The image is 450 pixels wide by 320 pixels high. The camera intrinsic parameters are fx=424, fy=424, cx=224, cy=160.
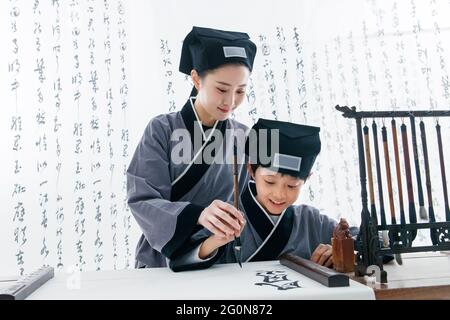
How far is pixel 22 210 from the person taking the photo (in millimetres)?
1707

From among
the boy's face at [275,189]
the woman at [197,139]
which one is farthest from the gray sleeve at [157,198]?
the boy's face at [275,189]

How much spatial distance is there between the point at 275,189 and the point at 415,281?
601 millimetres

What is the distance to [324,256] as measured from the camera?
146 centimetres

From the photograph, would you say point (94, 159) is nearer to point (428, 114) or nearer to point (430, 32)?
point (428, 114)

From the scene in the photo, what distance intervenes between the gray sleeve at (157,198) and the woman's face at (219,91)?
0.16 metres

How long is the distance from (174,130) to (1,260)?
34.0 inches

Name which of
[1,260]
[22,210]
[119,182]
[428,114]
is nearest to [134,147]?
[119,182]

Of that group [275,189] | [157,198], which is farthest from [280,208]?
[157,198]

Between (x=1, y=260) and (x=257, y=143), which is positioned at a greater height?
(x=257, y=143)

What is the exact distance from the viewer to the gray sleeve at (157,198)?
55.0 inches

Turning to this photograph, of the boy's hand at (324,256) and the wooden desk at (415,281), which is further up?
the boy's hand at (324,256)

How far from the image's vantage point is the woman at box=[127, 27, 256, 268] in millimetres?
1555

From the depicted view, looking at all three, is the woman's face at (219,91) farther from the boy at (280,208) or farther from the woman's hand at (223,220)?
the woman's hand at (223,220)

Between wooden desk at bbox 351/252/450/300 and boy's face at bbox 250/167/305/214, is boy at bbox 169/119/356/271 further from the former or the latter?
wooden desk at bbox 351/252/450/300
